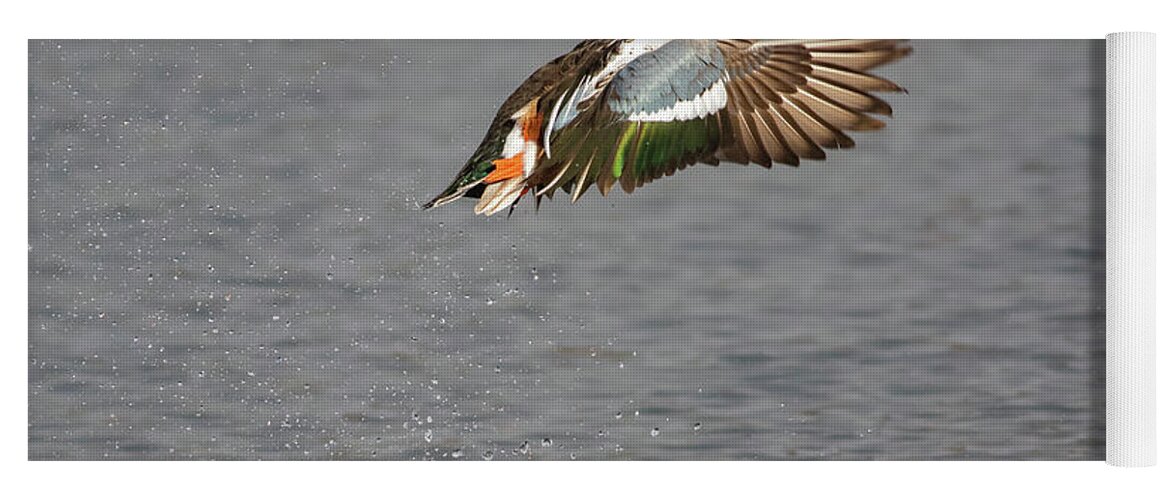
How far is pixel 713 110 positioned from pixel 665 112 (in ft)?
0.48

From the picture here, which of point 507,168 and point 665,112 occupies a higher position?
point 665,112

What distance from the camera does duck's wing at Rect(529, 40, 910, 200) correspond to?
4516 mm

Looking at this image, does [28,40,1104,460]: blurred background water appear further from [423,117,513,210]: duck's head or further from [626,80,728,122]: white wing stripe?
[626,80,728,122]: white wing stripe

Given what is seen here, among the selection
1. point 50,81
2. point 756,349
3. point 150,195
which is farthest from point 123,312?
point 756,349

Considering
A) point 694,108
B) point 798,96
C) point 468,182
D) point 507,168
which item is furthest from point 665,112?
point 468,182

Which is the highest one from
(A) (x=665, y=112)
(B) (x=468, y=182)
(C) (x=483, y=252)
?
(A) (x=665, y=112)

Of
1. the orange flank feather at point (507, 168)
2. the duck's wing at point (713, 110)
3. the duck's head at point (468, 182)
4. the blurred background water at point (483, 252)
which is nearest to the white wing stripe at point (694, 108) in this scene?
the duck's wing at point (713, 110)

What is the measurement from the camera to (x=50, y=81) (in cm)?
450

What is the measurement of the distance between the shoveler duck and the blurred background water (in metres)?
0.06

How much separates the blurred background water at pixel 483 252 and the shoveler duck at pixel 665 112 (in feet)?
0.18

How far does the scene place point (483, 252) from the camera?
14.7 ft

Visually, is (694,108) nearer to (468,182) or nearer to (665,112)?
(665,112)

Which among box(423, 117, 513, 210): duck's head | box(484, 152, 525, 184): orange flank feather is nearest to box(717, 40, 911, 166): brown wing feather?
box(484, 152, 525, 184): orange flank feather
